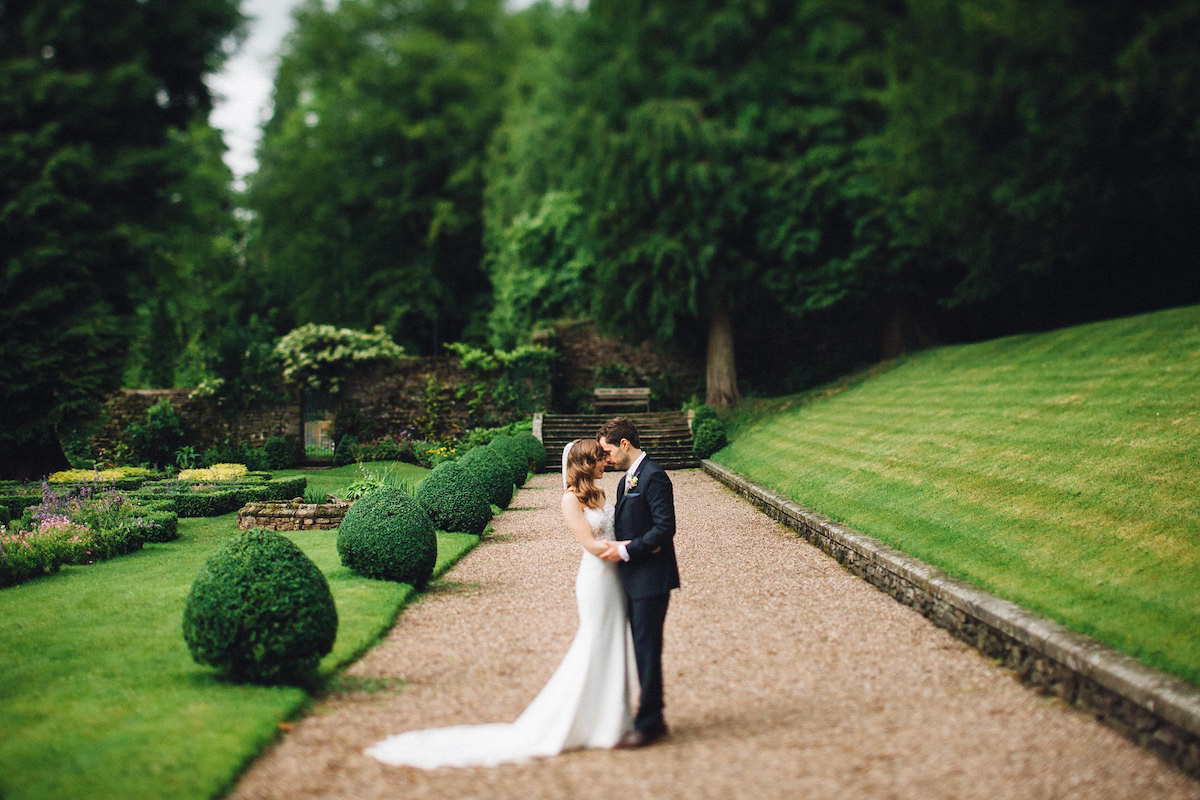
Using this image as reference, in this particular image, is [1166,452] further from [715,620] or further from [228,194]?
[228,194]

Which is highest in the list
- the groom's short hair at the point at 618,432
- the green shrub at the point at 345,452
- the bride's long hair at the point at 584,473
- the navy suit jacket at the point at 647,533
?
the groom's short hair at the point at 618,432

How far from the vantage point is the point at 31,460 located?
51.7 feet

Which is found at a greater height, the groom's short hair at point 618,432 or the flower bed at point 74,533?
the groom's short hair at point 618,432

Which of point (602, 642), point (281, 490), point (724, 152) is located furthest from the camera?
point (724, 152)

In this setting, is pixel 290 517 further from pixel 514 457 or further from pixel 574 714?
pixel 574 714

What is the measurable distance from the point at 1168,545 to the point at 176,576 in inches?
323

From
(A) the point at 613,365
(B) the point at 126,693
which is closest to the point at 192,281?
(A) the point at 613,365

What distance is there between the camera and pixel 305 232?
31703 mm

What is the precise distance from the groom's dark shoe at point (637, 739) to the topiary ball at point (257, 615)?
1938 mm

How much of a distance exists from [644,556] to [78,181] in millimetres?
13569

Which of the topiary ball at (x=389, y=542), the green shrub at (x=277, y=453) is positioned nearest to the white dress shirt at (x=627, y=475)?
the topiary ball at (x=389, y=542)

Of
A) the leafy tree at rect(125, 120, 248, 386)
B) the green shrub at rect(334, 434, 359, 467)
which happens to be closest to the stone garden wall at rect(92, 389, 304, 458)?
the leafy tree at rect(125, 120, 248, 386)

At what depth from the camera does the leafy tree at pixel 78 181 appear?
45.0 feet

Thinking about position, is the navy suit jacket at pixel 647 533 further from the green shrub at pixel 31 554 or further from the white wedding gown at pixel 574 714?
the green shrub at pixel 31 554
